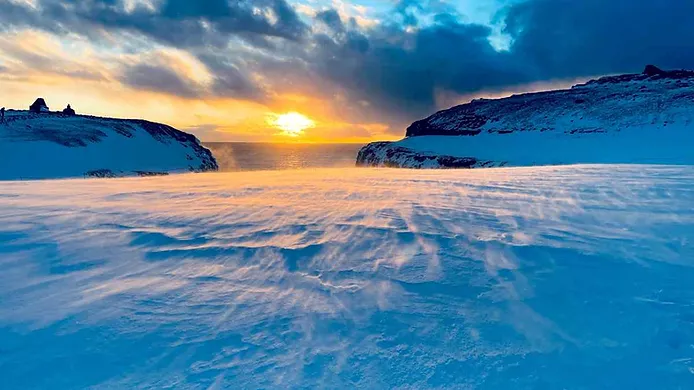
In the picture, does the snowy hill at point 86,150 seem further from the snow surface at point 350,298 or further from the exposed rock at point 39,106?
the snow surface at point 350,298

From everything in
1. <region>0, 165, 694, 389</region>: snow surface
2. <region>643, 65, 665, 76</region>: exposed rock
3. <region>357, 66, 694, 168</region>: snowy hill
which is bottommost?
<region>0, 165, 694, 389</region>: snow surface

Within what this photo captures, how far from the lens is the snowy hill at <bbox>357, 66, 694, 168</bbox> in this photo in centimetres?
3091

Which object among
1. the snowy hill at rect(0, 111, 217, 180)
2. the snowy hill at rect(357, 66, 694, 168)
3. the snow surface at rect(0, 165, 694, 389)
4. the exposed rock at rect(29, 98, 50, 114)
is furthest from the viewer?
the exposed rock at rect(29, 98, 50, 114)

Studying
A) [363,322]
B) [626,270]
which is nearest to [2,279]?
[363,322]

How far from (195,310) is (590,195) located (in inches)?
237

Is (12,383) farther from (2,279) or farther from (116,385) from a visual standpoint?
(2,279)

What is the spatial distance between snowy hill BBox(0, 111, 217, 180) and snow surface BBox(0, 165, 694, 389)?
26.5m

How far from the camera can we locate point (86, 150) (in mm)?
32281

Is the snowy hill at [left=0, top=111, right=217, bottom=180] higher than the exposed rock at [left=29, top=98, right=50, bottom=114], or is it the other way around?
the exposed rock at [left=29, top=98, right=50, bottom=114]

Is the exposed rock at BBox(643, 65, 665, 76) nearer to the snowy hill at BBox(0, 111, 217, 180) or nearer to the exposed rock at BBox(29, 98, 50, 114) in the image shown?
the snowy hill at BBox(0, 111, 217, 180)

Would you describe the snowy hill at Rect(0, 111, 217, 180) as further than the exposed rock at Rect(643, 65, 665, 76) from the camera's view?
No

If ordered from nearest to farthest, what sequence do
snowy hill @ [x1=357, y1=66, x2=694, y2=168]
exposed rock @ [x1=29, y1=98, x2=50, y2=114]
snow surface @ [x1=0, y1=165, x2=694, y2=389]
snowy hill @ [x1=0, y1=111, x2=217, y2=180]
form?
snow surface @ [x1=0, y1=165, x2=694, y2=389] < snowy hill @ [x1=0, y1=111, x2=217, y2=180] < snowy hill @ [x1=357, y1=66, x2=694, y2=168] < exposed rock @ [x1=29, y1=98, x2=50, y2=114]

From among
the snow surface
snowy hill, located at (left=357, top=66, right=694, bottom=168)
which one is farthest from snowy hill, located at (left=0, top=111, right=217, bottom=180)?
the snow surface

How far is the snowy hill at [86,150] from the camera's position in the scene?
89.4 feet
